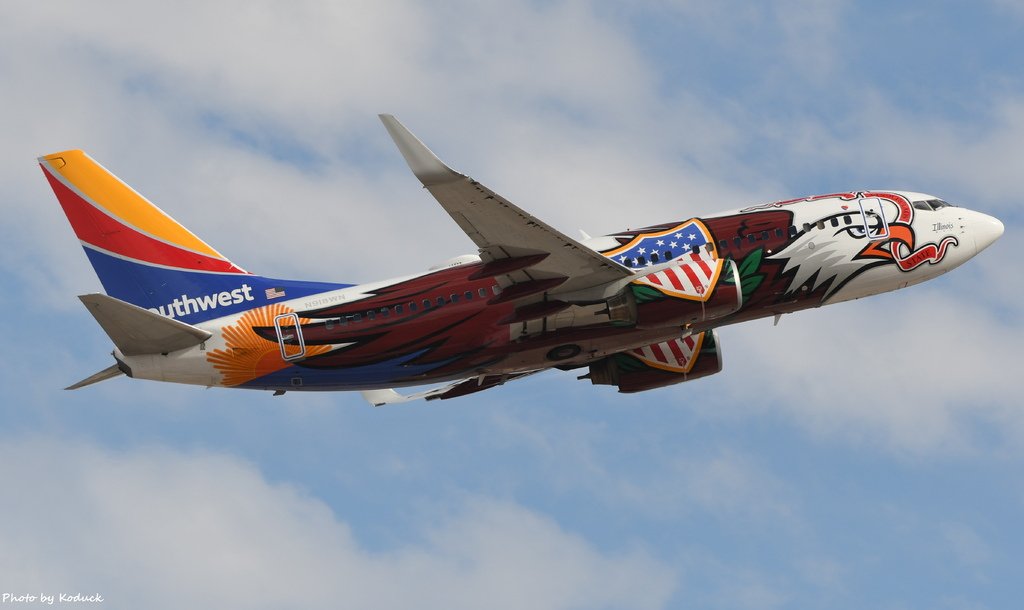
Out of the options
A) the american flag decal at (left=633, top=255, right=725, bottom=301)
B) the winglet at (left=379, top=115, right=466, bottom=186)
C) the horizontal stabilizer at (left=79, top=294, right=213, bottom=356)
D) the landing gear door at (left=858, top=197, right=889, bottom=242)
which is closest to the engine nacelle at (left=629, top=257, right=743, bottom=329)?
the american flag decal at (left=633, top=255, right=725, bottom=301)

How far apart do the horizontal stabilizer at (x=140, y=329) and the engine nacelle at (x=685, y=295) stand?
16.2m

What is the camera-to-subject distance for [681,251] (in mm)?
54094

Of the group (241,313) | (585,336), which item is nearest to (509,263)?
(585,336)

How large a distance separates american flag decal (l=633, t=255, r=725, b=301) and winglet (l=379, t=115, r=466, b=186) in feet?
35.9

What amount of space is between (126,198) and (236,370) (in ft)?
29.7

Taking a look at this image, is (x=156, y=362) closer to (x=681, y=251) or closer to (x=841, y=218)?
(x=681, y=251)

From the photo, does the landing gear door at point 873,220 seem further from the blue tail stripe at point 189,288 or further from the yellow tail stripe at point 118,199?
the yellow tail stripe at point 118,199

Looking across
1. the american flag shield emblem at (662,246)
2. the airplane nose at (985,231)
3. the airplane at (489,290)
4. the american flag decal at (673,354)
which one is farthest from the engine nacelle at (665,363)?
the airplane nose at (985,231)

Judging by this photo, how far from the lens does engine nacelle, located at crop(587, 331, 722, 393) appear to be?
59.3 m

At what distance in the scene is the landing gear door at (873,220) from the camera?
5606cm

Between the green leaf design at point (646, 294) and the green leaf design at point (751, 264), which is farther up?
the green leaf design at point (751, 264)

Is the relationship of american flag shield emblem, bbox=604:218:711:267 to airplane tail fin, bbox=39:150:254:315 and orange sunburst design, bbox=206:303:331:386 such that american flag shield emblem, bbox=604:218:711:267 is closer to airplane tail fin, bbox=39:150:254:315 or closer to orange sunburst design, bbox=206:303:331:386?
orange sunburst design, bbox=206:303:331:386

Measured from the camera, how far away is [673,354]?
195 ft

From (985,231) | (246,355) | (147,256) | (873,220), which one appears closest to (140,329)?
(246,355)
